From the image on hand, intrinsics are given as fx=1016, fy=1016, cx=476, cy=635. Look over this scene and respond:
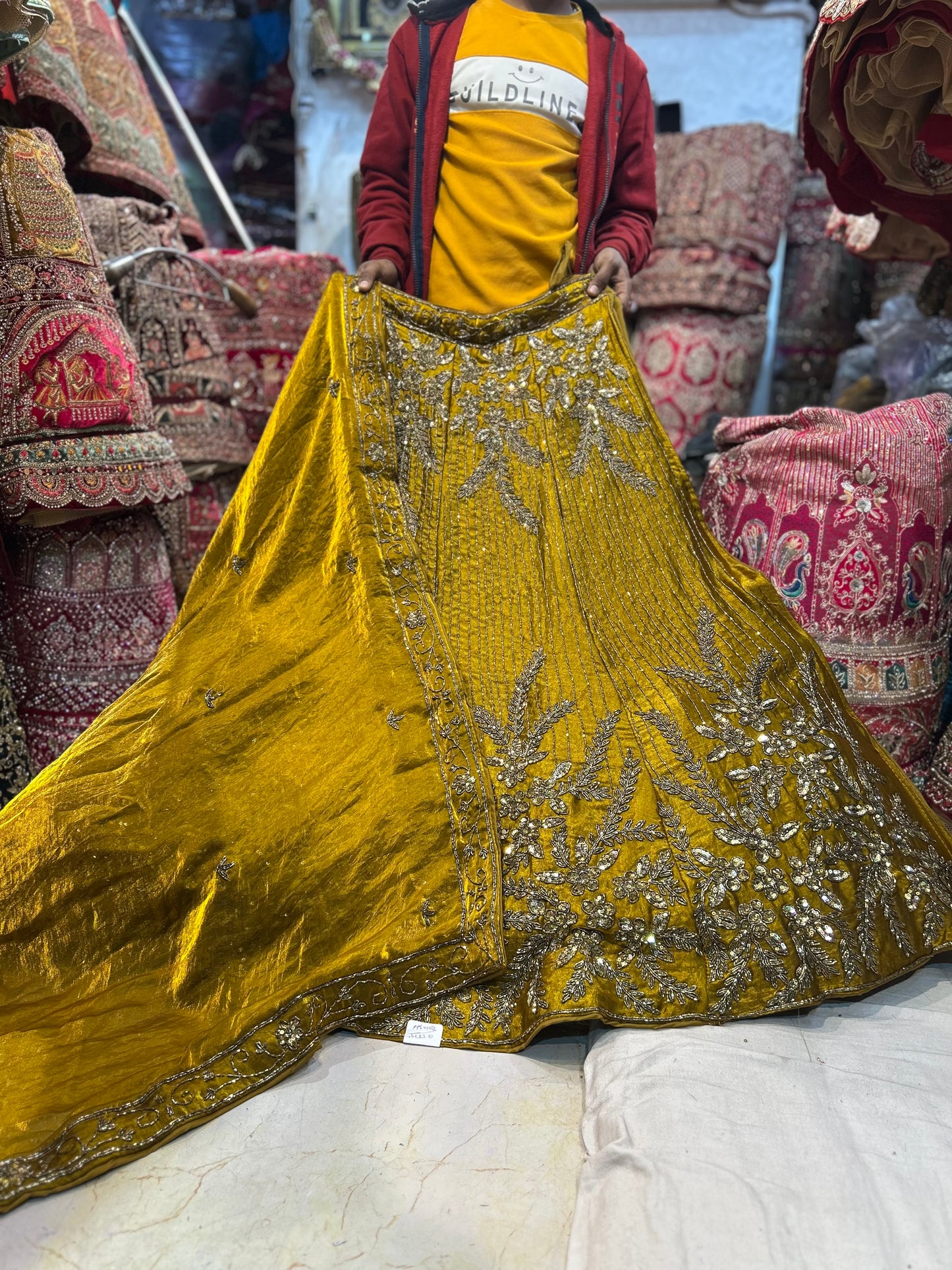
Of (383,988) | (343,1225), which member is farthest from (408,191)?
(343,1225)

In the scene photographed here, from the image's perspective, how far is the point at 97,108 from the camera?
7.65ft

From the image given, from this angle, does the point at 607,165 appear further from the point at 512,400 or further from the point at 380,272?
the point at 512,400

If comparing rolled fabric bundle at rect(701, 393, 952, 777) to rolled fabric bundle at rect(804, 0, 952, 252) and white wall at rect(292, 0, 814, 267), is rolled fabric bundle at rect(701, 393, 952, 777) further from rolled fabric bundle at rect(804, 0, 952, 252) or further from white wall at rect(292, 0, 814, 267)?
white wall at rect(292, 0, 814, 267)

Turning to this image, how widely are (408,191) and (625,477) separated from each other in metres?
0.83

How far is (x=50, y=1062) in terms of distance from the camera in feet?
3.55

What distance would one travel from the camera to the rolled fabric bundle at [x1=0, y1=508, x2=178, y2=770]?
183 cm

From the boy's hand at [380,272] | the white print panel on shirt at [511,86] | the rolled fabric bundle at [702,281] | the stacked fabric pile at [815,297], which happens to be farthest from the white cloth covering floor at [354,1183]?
the stacked fabric pile at [815,297]

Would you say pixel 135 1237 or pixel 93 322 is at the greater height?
pixel 93 322

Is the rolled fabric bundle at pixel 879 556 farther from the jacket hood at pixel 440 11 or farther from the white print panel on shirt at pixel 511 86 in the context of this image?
the jacket hood at pixel 440 11

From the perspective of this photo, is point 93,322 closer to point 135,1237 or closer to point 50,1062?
point 50,1062

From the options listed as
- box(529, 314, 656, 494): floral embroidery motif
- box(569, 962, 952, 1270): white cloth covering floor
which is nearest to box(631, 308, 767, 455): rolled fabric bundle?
box(529, 314, 656, 494): floral embroidery motif

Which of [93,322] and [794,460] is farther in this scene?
[794,460]

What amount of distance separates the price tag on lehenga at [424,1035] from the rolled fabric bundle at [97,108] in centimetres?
187

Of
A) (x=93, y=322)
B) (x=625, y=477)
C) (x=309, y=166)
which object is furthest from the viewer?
(x=309, y=166)
